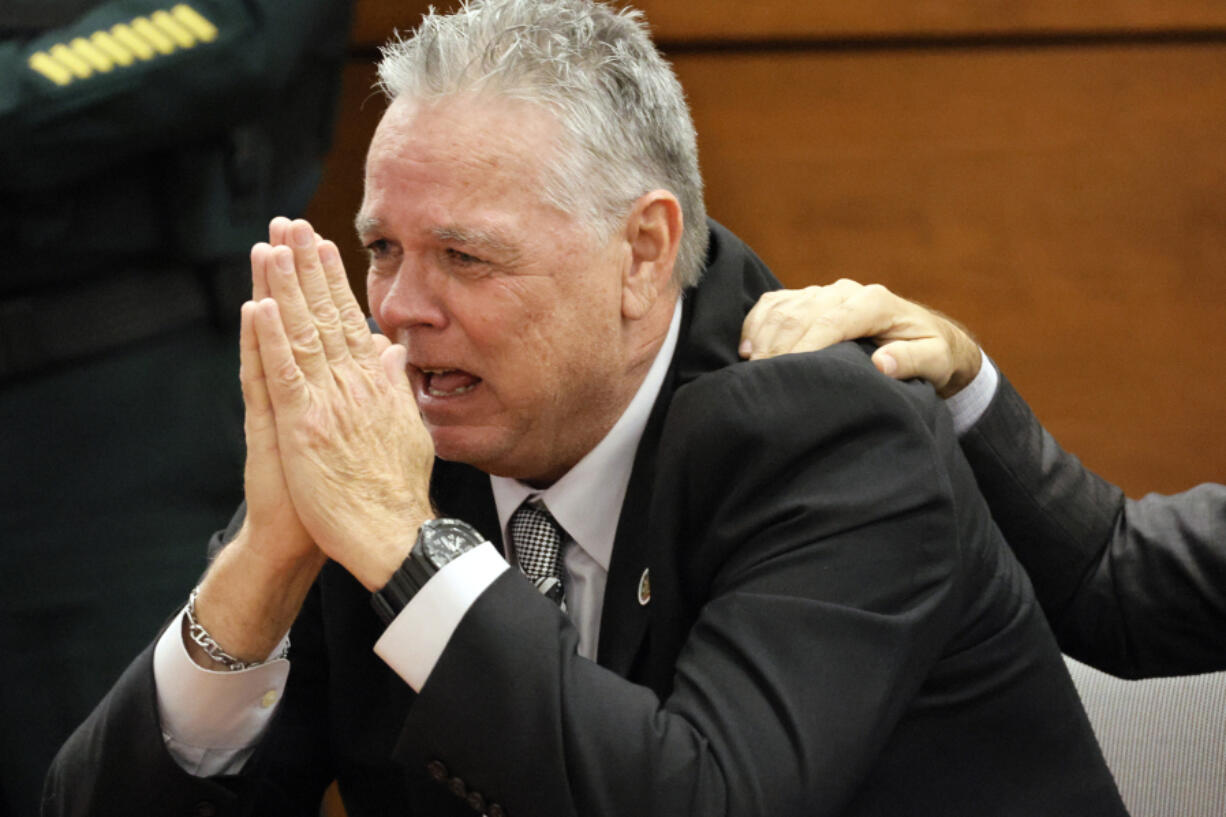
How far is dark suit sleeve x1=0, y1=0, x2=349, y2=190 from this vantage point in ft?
5.86

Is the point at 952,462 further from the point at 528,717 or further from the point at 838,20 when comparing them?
the point at 838,20

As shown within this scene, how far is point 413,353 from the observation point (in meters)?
1.30

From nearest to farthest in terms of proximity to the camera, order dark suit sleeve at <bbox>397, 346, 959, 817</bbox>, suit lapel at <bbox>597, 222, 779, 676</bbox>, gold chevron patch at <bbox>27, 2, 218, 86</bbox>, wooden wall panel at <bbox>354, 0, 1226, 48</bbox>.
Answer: dark suit sleeve at <bbox>397, 346, 959, 817</bbox>
suit lapel at <bbox>597, 222, 779, 676</bbox>
gold chevron patch at <bbox>27, 2, 218, 86</bbox>
wooden wall panel at <bbox>354, 0, 1226, 48</bbox>

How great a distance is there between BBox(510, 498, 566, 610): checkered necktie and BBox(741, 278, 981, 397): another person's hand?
0.84 ft

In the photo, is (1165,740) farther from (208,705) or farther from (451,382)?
(208,705)

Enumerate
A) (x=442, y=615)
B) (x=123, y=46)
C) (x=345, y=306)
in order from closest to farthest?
(x=442, y=615) < (x=345, y=306) < (x=123, y=46)

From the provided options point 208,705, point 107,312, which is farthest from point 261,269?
point 107,312

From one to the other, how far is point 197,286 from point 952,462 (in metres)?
1.17

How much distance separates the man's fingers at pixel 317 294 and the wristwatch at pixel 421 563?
0.17m

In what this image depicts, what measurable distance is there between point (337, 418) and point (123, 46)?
35.0 inches

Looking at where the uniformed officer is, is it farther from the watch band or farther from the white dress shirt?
the watch band

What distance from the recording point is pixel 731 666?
1.10 m

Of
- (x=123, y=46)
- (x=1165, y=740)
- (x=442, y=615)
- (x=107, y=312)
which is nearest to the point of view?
(x=442, y=615)

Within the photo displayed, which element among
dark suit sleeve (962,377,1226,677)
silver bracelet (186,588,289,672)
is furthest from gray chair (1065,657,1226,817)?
silver bracelet (186,588,289,672)
